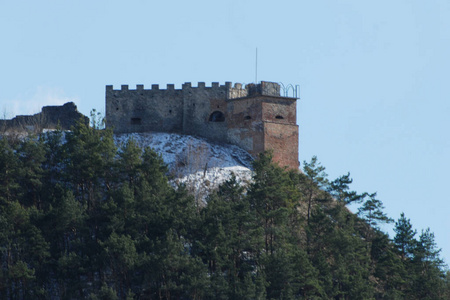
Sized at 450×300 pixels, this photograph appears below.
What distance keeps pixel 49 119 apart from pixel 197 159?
384 inches

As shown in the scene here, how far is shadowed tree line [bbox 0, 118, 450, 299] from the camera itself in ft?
172

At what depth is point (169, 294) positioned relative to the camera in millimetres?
52188

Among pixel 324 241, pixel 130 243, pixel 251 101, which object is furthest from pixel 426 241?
pixel 130 243

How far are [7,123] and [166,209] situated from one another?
17074mm

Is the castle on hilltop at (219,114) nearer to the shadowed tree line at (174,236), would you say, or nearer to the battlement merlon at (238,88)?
the battlement merlon at (238,88)

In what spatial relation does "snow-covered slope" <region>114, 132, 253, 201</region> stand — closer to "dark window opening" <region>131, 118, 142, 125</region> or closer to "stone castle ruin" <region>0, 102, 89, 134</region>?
"dark window opening" <region>131, 118, 142, 125</region>

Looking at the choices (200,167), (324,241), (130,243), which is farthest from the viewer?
(200,167)

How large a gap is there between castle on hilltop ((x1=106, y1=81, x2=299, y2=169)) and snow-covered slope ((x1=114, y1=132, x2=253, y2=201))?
1.01 metres

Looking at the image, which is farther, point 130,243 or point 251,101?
point 251,101

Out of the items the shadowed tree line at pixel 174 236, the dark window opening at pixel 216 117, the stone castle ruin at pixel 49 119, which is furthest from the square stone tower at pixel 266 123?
the stone castle ruin at pixel 49 119

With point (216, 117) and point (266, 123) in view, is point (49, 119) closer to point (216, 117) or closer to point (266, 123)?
point (216, 117)

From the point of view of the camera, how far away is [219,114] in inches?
2648

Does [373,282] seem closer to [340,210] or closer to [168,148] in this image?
[340,210]

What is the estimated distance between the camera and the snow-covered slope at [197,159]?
62.8 metres
